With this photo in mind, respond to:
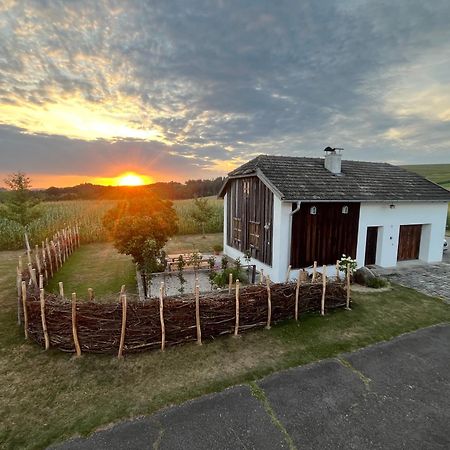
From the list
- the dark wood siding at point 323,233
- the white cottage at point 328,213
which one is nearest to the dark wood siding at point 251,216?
the white cottage at point 328,213

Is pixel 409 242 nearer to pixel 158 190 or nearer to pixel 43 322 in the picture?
pixel 43 322

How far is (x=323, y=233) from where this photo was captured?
12.8 metres

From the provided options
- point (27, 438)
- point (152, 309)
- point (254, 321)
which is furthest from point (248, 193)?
point (27, 438)

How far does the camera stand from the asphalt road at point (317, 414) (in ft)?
15.6

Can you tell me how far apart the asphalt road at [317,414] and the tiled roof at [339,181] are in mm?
6831

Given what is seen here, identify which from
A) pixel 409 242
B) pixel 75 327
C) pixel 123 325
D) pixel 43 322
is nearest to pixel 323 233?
pixel 409 242

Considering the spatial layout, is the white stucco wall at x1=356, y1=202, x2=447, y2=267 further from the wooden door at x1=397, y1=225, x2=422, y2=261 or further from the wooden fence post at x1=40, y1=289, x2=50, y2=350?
the wooden fence post at x1=40, y1=289, x2=50, y2=350

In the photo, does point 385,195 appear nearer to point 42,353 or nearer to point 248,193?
point 248,193

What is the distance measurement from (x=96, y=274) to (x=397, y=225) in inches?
618

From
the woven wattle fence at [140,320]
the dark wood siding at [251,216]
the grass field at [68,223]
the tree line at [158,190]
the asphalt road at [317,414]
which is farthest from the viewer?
the tree line at [158,190]

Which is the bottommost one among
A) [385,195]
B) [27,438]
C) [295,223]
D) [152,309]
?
[27,438]

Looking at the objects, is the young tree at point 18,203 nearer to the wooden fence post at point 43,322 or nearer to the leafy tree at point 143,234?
the leafy tree at point 143,234

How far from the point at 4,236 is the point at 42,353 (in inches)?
710

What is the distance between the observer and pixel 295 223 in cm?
1210
